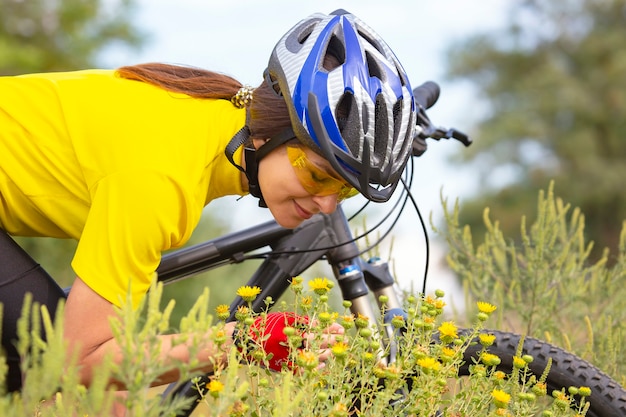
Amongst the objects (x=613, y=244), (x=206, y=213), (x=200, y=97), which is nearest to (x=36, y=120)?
(x=200, y=97)

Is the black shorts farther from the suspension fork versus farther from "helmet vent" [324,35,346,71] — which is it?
"helmet vent" [324,35,346,71]

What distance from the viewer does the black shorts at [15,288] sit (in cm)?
215

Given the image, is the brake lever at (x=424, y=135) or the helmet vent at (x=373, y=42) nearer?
the helmet vent at (x=373, y=42)

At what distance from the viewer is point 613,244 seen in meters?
24.3

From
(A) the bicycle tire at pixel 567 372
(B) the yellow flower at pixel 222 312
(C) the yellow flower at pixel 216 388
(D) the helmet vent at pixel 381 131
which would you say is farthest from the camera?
(A) the bicycle tire at pixel 567 372

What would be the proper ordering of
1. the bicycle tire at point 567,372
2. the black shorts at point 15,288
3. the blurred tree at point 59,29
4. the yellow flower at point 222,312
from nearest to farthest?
the yellow flower at point 222,312 → the black shorts at point 15,288 → the bicycle tire at point 567,372 → the blurred tree at point 59,29

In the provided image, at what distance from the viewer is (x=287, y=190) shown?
7.52 ft

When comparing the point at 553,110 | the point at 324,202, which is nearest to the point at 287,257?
the point at 324,202

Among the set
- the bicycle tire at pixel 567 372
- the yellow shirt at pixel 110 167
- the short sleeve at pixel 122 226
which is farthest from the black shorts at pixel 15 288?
the bicycle tire at pixel 567 372

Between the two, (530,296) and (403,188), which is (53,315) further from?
(530,296)

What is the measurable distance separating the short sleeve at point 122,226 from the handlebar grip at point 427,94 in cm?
122

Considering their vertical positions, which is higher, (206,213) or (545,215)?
(206,213)

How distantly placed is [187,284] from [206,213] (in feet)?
3.55

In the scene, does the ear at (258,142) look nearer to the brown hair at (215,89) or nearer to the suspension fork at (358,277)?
the brown hair at (215,89)
